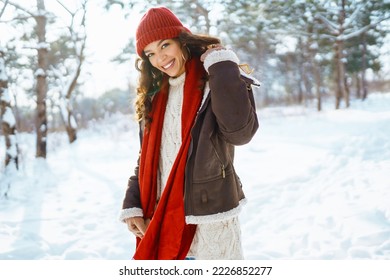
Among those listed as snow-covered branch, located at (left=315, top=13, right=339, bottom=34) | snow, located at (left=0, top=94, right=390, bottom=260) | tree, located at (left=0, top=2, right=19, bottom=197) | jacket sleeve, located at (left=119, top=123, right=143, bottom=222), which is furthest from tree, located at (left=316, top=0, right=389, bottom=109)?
tree, located at (left=0, top=2, right=19, bottom=197)

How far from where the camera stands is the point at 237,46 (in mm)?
9320

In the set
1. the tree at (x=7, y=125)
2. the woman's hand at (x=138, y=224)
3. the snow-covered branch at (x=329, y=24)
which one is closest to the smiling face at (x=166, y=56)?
the woman's hand at (x=138, y=224)

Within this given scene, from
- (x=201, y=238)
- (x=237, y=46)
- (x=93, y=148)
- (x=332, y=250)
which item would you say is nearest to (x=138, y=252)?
(x=201, y=238)

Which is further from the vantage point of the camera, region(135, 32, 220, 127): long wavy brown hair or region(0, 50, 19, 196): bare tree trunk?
region(0, 50, 19, 196): bare tree trunk

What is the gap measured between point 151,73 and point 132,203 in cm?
59

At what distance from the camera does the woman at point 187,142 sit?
100 cm

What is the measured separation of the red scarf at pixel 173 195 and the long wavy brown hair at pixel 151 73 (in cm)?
6

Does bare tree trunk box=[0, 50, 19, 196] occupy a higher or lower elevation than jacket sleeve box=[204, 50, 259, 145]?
lower

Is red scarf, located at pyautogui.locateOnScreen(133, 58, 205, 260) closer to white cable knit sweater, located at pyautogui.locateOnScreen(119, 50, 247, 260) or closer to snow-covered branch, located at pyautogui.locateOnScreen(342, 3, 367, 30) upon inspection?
white cable knit sweater, located at pyautogui.locateOnScreen(119, 50, 247, 260)

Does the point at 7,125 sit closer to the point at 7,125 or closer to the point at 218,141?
the point at 7,125

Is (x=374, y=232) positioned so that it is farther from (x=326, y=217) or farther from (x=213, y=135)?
(x=213, y=135)

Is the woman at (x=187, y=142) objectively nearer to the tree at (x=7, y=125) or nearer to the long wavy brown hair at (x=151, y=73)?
the long wavy brown hair at (x=151, y=73)

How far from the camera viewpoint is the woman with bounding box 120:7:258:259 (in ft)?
3.26

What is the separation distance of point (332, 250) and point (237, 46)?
26.7 ft
